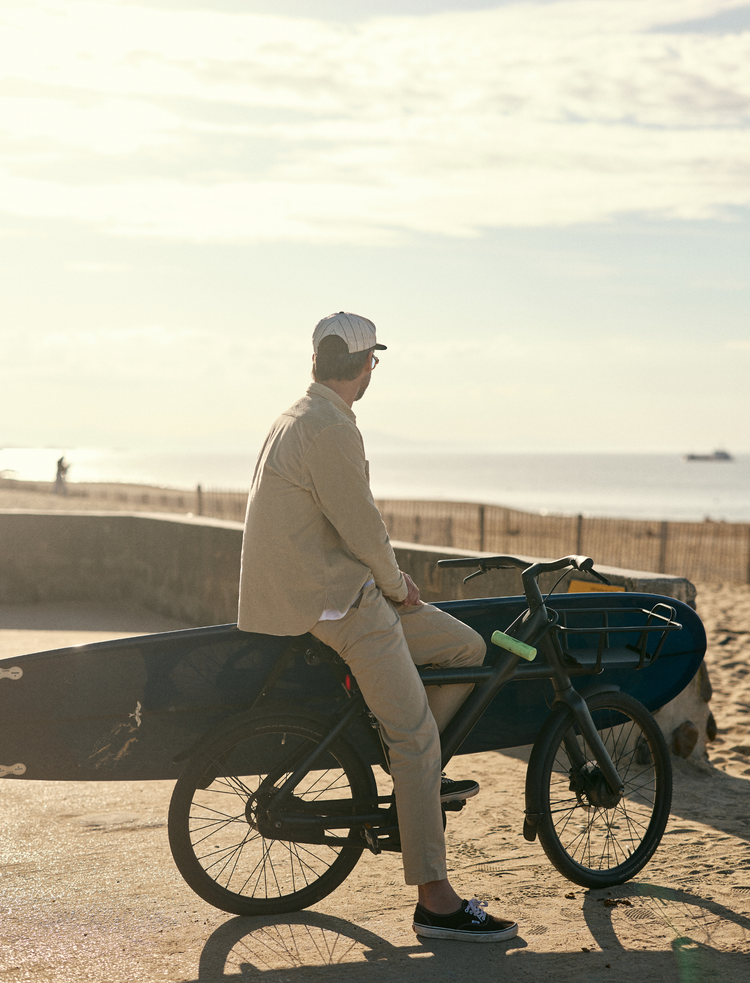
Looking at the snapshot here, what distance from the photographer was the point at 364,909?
11.5 feet

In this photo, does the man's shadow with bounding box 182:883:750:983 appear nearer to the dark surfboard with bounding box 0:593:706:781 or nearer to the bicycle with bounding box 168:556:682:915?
the bicycle with bounding box 168:556:682:915

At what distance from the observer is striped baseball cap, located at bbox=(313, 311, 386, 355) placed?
3209 mm

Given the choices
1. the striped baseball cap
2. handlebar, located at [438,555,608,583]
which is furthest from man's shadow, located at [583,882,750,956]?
the striped baseball cap

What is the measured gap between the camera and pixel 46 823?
438 centimetres

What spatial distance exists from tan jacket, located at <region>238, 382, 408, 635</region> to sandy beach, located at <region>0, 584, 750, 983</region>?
1043 mm

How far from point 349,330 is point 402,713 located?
1.25 m

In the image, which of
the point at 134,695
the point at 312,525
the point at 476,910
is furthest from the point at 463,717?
the point at 134,695

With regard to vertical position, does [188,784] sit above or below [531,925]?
above

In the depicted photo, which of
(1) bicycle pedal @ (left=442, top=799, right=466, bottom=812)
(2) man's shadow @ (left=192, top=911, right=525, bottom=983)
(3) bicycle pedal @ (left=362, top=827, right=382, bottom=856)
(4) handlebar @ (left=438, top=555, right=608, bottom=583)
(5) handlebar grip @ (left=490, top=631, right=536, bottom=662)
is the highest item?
(4) handlebar @ (left=438, top=555, right=608, bottom=583)

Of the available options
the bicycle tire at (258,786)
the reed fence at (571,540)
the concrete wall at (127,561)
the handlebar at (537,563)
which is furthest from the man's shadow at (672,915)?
the reed fence at (571,540)

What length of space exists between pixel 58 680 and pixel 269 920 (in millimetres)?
1150

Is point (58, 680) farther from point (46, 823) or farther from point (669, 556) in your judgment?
point (669, 556)

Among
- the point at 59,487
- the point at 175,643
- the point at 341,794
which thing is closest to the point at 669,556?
the point at 341,794

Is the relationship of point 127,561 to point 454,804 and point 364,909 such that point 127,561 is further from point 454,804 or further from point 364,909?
point 454,804
